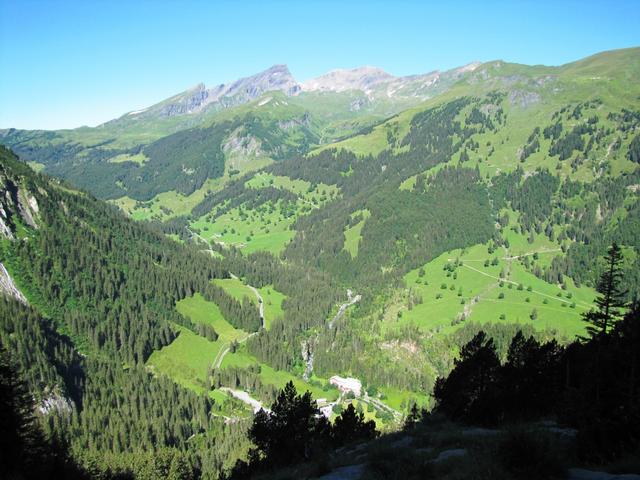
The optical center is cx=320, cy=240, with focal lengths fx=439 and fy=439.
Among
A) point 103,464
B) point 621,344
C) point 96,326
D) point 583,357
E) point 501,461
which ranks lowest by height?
point 103,464

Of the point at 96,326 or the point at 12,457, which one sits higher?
the point at 12,457

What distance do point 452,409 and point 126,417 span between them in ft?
297

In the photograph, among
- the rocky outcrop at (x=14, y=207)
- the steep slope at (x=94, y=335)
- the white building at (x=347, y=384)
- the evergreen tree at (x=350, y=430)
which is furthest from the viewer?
the rocky outcrop at (x=14, y=207)

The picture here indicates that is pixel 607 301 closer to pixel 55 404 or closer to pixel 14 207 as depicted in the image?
pixel 55 404

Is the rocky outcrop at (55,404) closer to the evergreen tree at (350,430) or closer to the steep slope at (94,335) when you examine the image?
the steep slope at (94,335)

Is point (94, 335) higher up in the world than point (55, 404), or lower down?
higher up

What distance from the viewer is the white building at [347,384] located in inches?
5487

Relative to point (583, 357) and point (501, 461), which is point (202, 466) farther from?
point (501, 461)

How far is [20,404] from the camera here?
55.8 metres

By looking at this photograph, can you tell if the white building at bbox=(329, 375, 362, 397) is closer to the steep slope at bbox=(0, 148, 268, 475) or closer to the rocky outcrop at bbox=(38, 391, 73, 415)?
the steep slope at bbox=(0, 148, 268, 475)

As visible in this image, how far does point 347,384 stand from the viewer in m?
144

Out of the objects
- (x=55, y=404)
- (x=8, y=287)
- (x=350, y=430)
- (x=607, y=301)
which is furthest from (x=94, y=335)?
(x=607, y=301)

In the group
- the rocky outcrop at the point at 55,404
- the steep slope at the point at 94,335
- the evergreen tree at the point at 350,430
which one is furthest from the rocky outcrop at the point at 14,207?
the evergreen tree at the point at 350,430

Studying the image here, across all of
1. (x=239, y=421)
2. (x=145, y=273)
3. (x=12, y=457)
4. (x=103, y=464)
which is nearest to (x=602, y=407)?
(x=12, y=457)
